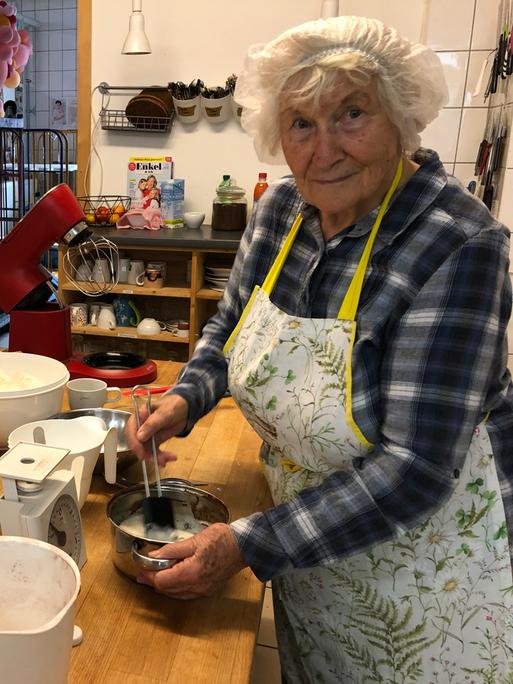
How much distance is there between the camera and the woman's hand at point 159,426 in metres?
1.01

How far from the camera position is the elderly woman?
31.2 inches

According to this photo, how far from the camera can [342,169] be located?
0.91m

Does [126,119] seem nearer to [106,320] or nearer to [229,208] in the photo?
[229,208]

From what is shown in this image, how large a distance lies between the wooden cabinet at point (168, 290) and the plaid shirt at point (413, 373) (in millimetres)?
1828

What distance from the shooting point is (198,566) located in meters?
0.77

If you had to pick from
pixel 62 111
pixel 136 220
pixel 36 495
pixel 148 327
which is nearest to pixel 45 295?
pixel 36 495

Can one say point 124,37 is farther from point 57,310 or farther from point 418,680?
point 418,680

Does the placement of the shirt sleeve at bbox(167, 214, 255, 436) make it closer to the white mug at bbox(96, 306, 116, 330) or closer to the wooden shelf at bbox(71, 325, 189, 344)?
the wooden shelf at bbox(71, 325, 189, 344)

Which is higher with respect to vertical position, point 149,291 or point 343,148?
point 343,148

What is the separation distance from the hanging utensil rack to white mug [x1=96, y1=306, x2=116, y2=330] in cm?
96

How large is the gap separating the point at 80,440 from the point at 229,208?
2136 mm

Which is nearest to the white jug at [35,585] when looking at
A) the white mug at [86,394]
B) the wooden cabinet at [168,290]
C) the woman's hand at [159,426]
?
the woman's hand at [159,426]

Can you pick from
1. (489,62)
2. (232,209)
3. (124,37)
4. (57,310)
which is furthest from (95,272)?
(489,62)

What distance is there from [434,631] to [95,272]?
2.47 m
